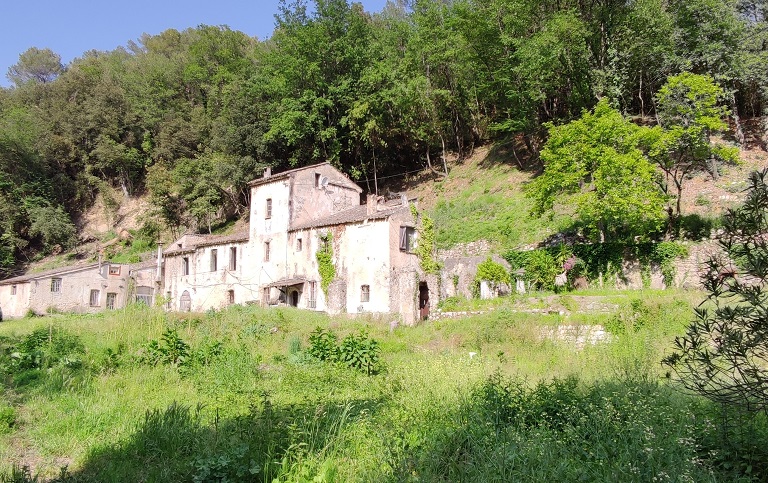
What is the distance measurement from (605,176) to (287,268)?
17.9 metres

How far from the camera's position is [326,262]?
28031 mm

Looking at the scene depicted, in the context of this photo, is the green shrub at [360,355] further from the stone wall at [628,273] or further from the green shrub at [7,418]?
the stone wall at [628,273]

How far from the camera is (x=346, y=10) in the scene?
1745 inches

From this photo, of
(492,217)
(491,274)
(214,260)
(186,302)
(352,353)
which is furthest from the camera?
(186,302)

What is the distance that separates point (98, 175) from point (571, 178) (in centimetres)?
5631

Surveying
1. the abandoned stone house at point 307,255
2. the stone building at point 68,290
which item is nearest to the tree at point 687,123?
the abandoned stone house at point 307,255

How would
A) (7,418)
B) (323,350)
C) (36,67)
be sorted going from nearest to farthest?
(7,418), (323,350), (36,67)

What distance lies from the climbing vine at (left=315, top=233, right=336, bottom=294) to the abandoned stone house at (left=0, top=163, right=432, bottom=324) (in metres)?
0.08

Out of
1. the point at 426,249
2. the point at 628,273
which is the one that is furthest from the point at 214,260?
the point at 628,273

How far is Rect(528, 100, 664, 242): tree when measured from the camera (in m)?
22.8

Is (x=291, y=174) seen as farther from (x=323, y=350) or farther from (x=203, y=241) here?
(x=323, y=350)

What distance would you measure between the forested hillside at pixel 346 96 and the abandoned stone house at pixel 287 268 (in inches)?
376

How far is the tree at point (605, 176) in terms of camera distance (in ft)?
74.7

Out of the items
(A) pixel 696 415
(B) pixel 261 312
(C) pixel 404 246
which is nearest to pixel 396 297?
(C) pixel 404 246
